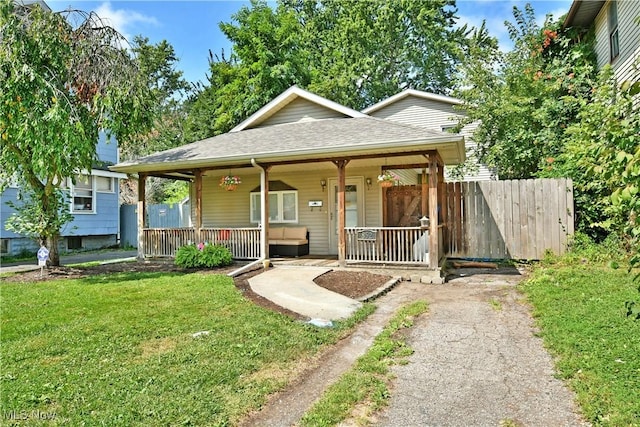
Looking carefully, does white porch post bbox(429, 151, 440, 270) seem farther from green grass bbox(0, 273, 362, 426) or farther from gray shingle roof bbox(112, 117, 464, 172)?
green grass bbox(0, 273, 362, 426)

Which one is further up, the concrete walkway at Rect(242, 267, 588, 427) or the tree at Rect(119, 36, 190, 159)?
the tree at Rect(119, 36, 190, 159)

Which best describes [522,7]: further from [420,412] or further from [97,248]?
[97,248]

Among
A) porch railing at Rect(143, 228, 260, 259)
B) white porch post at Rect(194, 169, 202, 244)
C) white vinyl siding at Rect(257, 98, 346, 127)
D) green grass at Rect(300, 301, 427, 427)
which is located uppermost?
white vinyl siding at Rect(257, 98, 346, 127)

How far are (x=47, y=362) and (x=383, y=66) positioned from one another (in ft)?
91.3

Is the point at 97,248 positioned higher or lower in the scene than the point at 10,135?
lower

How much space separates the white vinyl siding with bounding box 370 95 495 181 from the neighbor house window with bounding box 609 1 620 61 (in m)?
6.14

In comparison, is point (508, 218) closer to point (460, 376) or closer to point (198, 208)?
point (460, 376)

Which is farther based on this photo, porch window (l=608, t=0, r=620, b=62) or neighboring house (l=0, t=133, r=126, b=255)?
neighboring house (l=0, t=133, r=126, b=255)

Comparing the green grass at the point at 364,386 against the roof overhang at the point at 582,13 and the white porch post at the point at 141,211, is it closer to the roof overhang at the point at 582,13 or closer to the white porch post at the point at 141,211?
the white porch post at the point at 141,211

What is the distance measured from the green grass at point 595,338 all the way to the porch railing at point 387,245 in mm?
2277

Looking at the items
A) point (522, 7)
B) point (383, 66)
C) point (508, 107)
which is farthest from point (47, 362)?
point (383, 66)

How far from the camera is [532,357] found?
4168 millimetres

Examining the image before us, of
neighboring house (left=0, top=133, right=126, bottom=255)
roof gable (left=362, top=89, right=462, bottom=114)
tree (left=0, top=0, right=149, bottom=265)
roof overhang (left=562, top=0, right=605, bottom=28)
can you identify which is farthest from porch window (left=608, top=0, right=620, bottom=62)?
neighboring house (left=0, top=133, right=126, bottom=255)

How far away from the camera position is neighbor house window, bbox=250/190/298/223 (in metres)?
12.9
